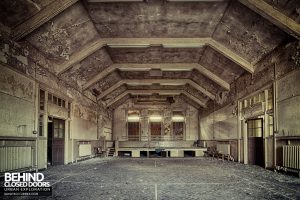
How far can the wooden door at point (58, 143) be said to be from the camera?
12427mm

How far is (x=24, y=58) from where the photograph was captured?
8812 millimetres

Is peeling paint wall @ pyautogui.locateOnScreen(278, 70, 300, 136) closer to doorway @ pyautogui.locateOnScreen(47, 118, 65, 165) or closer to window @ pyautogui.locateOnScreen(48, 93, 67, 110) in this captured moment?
window @ pyautogui.locateOnScreen(48, 93, 67, 110)

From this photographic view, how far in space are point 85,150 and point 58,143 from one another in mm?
3320

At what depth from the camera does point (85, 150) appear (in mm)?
15828

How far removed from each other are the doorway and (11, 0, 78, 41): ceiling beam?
497 centimetres

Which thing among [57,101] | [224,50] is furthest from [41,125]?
[224,50]

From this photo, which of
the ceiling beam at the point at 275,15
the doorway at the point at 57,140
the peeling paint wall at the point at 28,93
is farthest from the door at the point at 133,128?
the ceiling beam at the point at 275,15

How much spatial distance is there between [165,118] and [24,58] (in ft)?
62.2

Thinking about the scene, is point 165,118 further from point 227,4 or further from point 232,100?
point 227,4

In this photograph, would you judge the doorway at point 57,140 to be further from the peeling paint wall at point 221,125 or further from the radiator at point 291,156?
the radiator at point 291,156

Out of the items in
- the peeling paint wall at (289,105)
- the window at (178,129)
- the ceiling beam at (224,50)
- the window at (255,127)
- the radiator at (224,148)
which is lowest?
the radiator at (224,148)

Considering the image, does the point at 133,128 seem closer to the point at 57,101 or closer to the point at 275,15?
the point at 57,101

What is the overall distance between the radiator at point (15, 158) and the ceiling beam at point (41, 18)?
10.7 ft

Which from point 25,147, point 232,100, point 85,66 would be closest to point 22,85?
point 25,147
